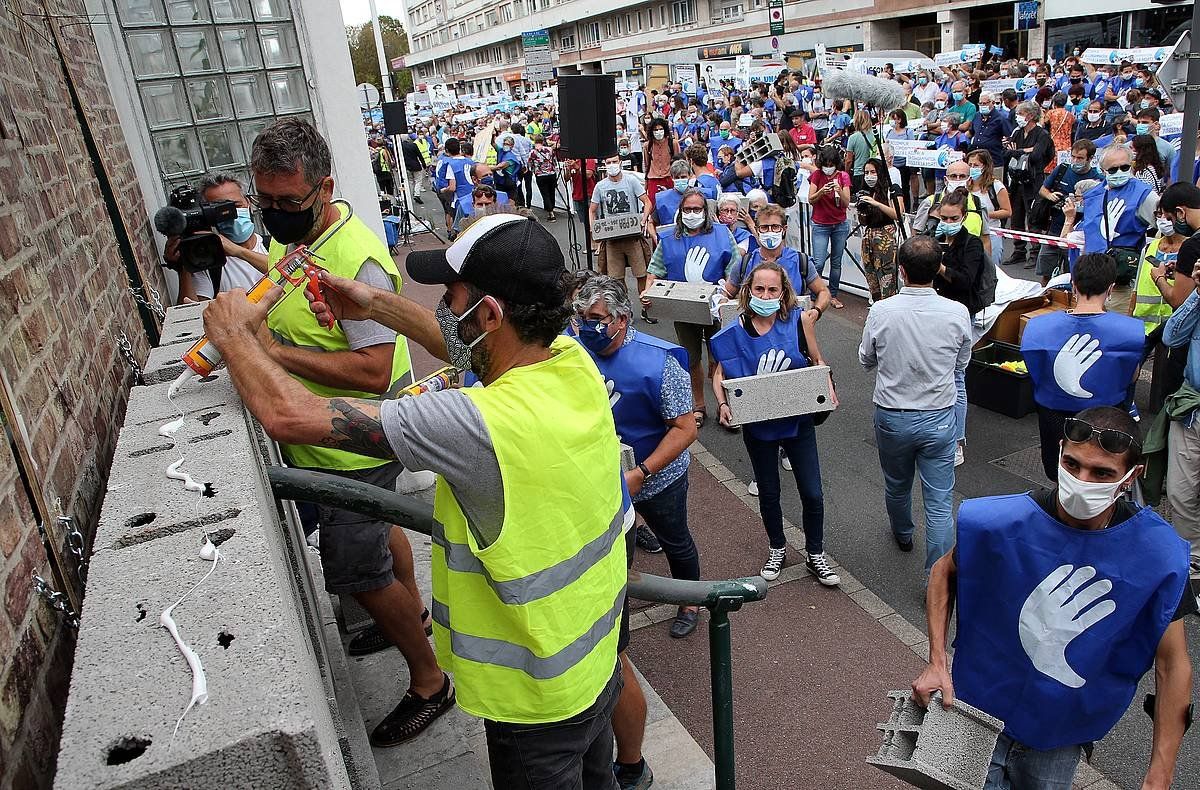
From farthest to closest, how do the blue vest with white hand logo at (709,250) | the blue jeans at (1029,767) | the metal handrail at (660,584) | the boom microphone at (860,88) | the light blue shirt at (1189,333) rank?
the boom microphone at (860,88)
the blue vest with white hand logo at (709,250)
the light blue shirt at (1189,333)
the blue jeans at (1029,767)
the metal handrail at (660,584)

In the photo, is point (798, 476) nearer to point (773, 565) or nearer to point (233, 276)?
point (773, 565)

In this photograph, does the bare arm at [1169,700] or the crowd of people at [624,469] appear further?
the bare arm at [1169,700]

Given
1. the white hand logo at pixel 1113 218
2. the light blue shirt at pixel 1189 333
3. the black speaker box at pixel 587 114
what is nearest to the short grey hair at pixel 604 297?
the light blue shirt at pixel 1189 333

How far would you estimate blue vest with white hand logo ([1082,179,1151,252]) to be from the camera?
7.27 metres

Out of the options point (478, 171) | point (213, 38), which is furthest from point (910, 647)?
point (478, 171)

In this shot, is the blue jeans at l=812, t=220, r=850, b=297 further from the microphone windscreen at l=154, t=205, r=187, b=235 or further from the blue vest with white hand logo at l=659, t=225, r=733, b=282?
the microphone windscreen at l=154, t=205, r=187, b=235

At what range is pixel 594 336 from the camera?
13.9 feet

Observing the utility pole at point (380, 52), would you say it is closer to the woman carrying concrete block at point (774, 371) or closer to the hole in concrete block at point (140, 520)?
the woman carrying concrete block at point (774, 371)

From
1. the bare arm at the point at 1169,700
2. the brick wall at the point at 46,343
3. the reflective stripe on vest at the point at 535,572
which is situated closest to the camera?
the brick wall at the point at 46,343

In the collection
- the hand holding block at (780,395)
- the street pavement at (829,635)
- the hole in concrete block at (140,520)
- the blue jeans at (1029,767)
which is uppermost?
the hole in concrete block at (140,520)

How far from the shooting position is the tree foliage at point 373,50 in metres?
68.2

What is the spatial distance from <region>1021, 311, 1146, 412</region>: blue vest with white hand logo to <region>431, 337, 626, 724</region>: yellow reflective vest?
379 centimetres

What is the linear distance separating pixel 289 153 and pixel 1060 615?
289 cm

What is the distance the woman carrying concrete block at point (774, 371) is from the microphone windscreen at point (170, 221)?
9.62ft
